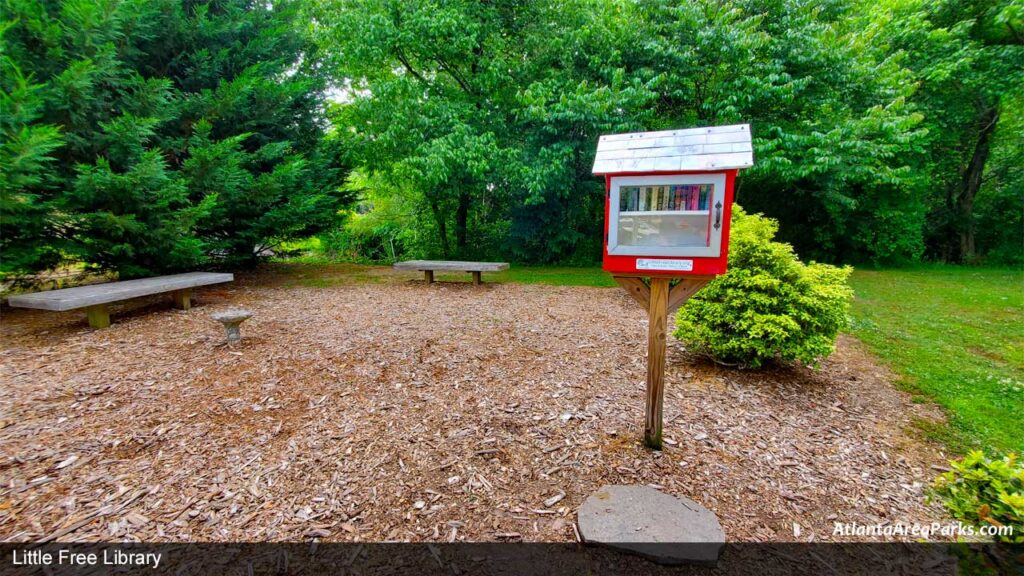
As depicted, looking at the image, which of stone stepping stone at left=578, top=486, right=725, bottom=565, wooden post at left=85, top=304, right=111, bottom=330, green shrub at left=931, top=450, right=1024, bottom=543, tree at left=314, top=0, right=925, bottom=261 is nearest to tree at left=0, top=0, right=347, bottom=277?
wooden post at left=85, top=304, right=111, bottom=330

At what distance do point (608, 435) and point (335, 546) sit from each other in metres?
1.69

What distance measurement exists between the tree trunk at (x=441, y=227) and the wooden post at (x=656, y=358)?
32.5 ft

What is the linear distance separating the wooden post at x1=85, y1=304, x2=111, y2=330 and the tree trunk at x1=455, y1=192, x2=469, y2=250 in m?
7.87

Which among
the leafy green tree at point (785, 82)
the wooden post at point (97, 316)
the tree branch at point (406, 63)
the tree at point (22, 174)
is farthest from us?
the tree branch at point (406, 63)

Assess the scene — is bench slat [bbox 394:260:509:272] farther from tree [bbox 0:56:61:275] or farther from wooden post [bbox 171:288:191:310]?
tree [bbox 0:56:61:275]

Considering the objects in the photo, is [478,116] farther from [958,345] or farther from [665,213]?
[958,345]

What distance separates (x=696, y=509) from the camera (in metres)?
2.06

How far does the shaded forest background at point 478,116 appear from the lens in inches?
199

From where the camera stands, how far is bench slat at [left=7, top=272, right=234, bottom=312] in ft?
13.5

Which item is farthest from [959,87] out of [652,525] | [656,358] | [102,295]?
[102,295]

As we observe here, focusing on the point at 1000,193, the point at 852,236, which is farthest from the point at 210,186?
the point at 1000,193

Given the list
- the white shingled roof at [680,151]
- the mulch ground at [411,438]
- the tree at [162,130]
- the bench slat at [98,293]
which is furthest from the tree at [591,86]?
the white shingled roof at [680,151]

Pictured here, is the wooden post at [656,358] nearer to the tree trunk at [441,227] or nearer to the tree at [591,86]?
the tree at [591,86]

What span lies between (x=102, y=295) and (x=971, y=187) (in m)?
19.1
